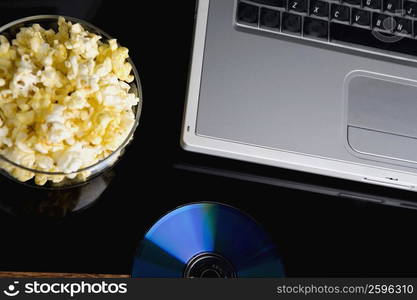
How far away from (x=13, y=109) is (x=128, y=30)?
243mm

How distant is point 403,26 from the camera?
68cm

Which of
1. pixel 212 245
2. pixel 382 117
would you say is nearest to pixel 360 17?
pixel 382 117

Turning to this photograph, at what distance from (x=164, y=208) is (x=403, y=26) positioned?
14.3 inches

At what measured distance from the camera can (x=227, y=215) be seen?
26.0 inches

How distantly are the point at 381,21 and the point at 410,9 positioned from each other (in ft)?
0.13

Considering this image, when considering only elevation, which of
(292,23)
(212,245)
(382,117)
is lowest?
(212,245)

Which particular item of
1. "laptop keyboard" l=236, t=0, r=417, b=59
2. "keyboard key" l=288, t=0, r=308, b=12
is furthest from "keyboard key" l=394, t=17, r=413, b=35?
"keyboard key" l=288, t=0, r=308, b=12

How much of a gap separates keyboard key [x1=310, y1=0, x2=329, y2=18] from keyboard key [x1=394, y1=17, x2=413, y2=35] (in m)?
0.09

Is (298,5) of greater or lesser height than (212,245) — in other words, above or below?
above

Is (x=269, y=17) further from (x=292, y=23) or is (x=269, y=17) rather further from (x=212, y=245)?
(x=212, y=245)

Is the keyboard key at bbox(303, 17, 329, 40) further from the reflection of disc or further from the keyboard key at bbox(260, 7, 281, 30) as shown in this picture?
the reflection of disc

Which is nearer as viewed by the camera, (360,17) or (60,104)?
(60,104)

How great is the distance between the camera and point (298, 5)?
66 cm

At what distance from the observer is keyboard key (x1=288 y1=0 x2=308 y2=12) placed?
66cm
